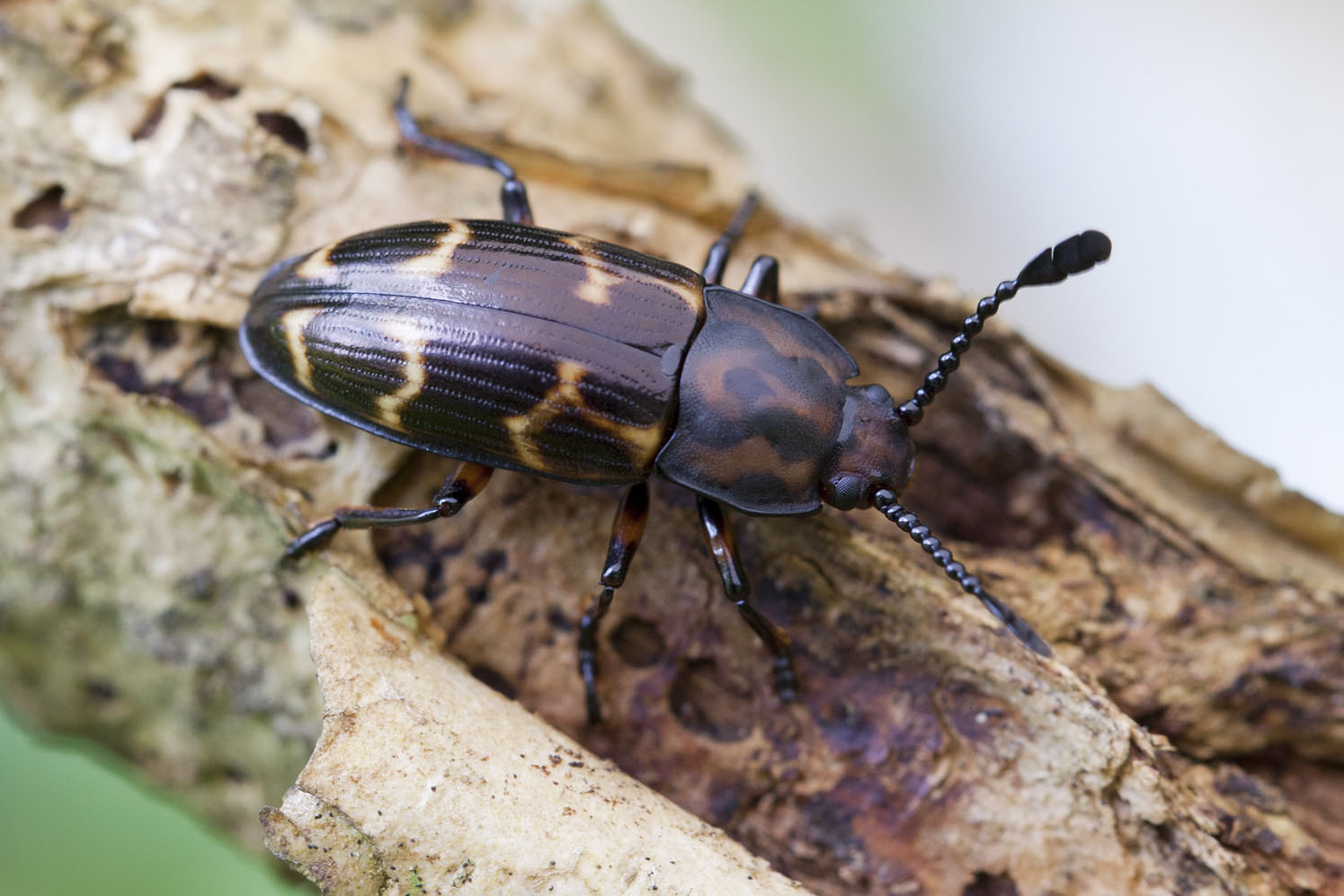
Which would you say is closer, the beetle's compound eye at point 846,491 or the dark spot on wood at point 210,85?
the beetle's compound eye at point 846,491

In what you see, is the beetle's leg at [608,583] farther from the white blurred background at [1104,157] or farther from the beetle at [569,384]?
the white blurred background at [1104,157]

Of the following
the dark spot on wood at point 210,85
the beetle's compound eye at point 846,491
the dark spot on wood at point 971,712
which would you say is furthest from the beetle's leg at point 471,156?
the dark spot on wood at point 971,712

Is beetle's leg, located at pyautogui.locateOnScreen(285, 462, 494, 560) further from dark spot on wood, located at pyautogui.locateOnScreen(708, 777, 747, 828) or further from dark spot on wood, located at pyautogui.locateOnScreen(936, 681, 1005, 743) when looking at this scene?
dark spot on wood, located at pyautogui.locateOnScreen(936, 681, 1005, 743)

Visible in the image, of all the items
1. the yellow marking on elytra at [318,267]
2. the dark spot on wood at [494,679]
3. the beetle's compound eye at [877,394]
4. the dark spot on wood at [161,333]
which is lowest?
the dark spot on wood at [494,679]

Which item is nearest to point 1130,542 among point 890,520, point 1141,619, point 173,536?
point 1141,619

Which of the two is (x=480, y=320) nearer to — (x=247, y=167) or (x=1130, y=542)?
(x=247, y=167)

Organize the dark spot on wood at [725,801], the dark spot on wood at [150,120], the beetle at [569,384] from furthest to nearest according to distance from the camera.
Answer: the dark spot on wood at [150,120], the beetle at [569,384], the dark spot on wood at [725,801]
